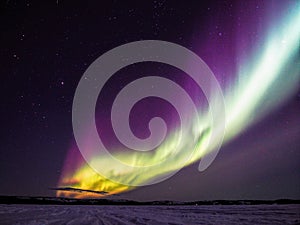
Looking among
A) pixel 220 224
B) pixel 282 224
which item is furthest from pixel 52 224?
pixel 282 224

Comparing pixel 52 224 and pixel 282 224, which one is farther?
pixel 52 224

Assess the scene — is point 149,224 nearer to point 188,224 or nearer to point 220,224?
point 188,224

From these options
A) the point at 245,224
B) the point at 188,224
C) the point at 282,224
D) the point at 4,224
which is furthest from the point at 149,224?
the point at 4,224

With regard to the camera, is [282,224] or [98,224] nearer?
[282,224]

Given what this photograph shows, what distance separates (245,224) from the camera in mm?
9641

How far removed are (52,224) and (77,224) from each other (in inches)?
37.0

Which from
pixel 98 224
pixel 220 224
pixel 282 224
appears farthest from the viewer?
pixel 98 224

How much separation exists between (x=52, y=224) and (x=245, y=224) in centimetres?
664

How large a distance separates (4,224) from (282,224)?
30.6 feet

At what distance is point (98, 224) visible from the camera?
35.0 ft

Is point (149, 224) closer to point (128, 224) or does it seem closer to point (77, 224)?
point (128, 224)

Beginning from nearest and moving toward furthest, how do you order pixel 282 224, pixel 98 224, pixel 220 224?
pixel 282 224 < pixel 220 224 < pixel 98 224

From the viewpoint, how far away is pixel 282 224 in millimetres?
9070

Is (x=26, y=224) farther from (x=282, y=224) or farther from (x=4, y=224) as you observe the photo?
(x=282, y=224)
